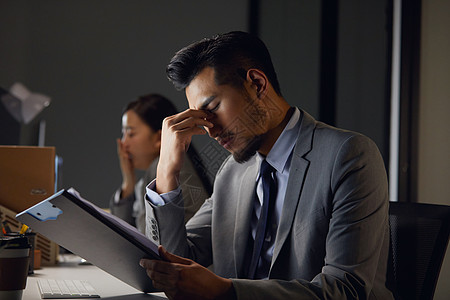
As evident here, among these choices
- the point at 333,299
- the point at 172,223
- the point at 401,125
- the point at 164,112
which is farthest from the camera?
the point at 164,112

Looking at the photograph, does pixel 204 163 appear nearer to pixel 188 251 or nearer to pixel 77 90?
pixel 188 251

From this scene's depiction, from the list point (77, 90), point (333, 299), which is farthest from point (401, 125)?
point (77, 90)

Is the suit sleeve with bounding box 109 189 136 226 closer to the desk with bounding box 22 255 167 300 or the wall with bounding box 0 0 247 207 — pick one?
the wall with bounding box 0 0 247 207

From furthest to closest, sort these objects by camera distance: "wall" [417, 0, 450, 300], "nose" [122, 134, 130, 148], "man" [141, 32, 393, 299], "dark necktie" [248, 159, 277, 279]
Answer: "nose" [122, 134, 130, 148] → "wall" [417, 0, 450, 300] → "dark necktie" [248, 159, 277, 279] → "man" [141, 32, 393, 299]

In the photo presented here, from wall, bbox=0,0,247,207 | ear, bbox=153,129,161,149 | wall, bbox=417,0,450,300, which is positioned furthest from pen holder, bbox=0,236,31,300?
wall, bbox=0,0,247,207

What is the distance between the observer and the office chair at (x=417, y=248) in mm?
1235

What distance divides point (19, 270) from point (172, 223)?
17.2 inches

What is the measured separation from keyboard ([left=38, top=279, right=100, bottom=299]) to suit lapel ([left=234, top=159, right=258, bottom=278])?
1.32ft

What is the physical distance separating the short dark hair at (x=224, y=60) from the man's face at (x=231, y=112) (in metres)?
0.02

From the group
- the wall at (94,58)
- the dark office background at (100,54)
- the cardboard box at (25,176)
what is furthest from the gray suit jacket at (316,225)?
the wall at (94,58)

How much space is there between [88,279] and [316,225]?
0.68 meters

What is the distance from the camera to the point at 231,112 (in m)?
1.41

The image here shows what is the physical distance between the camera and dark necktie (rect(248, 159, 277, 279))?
1.37 meters

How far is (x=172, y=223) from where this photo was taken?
1420mm
